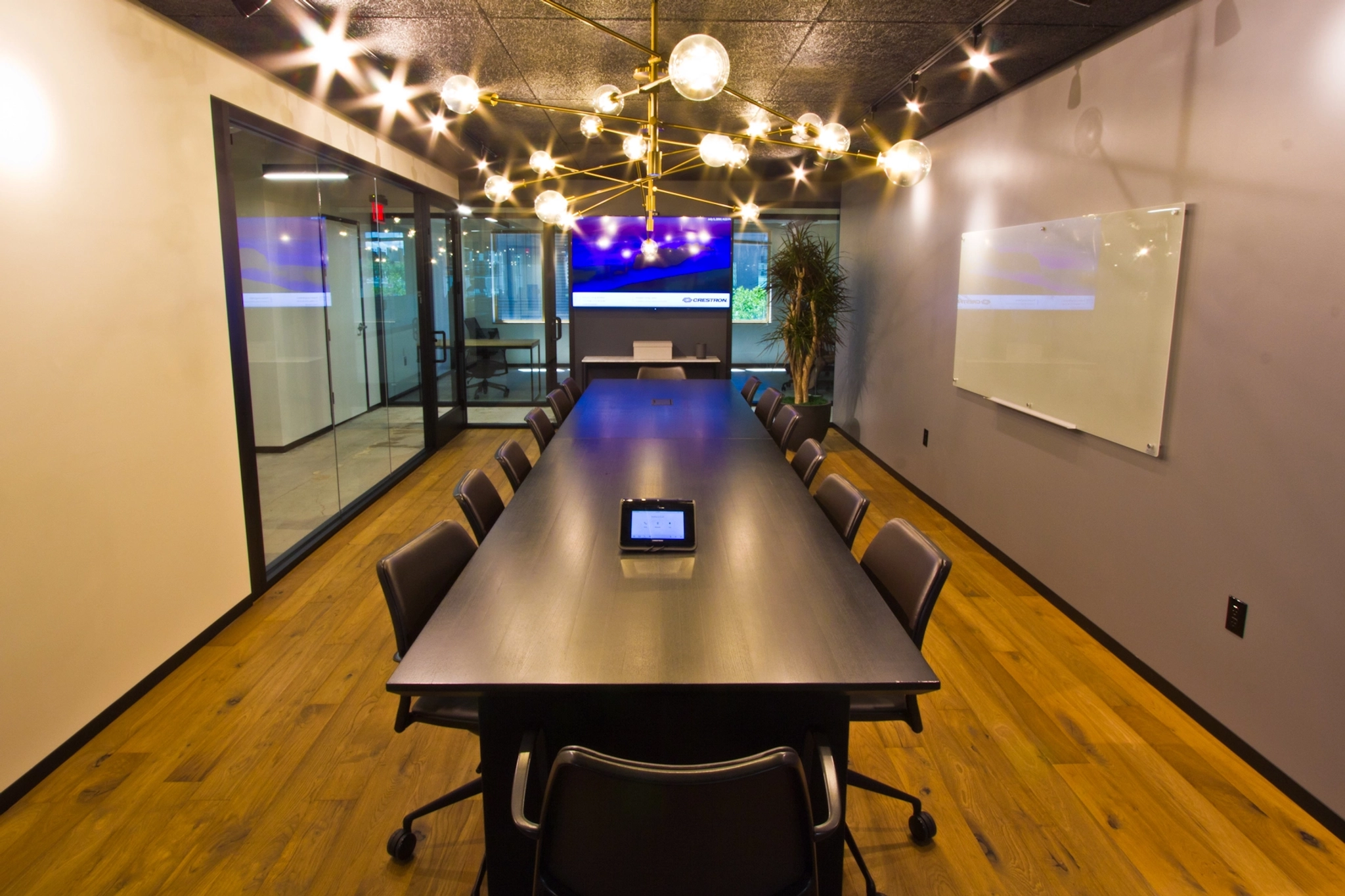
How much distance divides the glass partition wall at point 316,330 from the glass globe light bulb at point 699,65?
2.54 m

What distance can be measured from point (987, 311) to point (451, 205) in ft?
17.5

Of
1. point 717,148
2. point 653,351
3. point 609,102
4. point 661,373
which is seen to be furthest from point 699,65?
point 653,351

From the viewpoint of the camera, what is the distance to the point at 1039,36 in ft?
12.0

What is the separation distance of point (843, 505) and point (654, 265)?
6.15 metres

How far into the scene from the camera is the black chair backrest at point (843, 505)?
2732 mm

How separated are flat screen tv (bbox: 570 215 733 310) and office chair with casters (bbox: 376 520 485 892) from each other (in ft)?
21.2

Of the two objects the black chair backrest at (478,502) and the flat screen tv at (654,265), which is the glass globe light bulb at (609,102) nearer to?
the black chair backrest at (478,502)

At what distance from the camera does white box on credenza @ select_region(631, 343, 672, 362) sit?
28.2 feet

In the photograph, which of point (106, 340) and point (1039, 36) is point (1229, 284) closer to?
point (1039, 36)

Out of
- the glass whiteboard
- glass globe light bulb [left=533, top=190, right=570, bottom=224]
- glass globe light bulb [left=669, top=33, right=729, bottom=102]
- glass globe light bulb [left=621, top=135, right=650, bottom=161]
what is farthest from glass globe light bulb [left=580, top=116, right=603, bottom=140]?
the glass whiteboard

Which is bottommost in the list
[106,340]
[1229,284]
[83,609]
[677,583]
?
[83,609]

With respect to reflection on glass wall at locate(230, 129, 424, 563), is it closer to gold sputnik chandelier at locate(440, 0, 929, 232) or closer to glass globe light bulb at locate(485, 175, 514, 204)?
glass globe light bulb at locate(485, 175, 514, 204)

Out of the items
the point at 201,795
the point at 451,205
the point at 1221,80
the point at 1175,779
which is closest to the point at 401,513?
the point at 201,795

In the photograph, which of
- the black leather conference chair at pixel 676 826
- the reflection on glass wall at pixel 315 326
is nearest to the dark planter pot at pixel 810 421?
the reflection on glass wall at pixel 315 326
